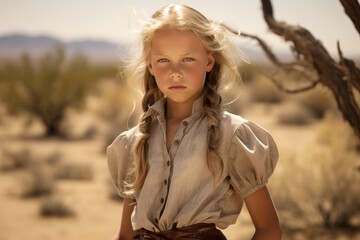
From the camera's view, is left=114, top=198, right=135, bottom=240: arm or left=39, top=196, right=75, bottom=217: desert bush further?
left=39, top=196, right=75, bottom=217: desert bush

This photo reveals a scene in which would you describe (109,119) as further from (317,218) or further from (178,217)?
(178,217)

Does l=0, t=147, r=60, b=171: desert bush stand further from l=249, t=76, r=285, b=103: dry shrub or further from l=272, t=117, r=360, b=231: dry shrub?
l=249, t=76, r=285, b=103: dry shrub

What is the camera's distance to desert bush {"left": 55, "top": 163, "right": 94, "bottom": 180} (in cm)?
1148

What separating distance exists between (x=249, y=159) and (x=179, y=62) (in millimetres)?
473

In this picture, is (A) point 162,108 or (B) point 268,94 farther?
(B) point 268,94

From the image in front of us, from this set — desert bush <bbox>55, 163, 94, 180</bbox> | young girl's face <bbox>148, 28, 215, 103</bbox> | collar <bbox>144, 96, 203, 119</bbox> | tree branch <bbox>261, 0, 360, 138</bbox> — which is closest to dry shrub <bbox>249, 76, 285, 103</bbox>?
desert bush <bbox>55, 163, 94, 180</bbox>

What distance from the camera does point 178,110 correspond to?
2.37 m

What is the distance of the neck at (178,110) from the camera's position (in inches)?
92.2

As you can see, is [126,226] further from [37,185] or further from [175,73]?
[37,185]

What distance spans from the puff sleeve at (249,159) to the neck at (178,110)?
281 mm

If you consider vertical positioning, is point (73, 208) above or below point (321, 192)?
below

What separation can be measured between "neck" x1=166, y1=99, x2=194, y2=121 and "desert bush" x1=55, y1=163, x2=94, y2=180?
9331mm

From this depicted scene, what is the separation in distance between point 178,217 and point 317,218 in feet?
21.6

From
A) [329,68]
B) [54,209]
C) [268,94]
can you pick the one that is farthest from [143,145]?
[268,94]
